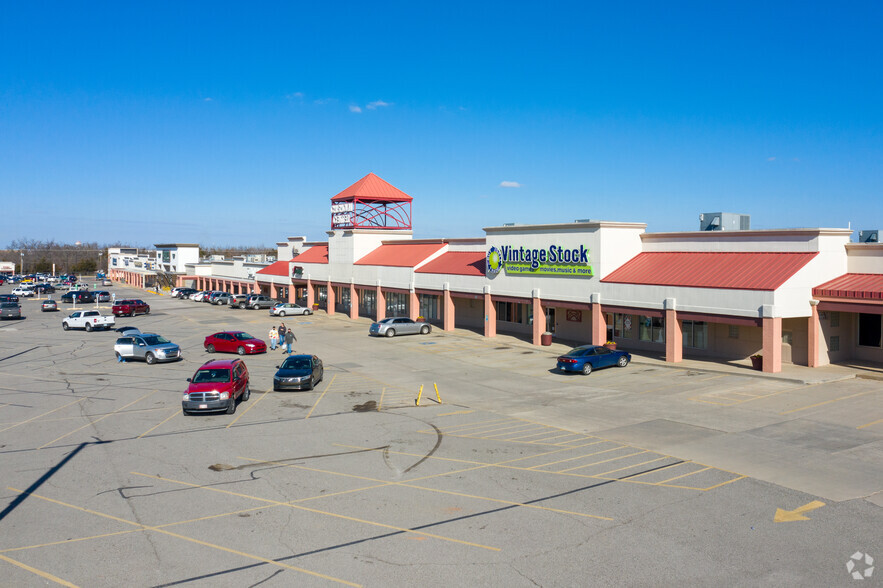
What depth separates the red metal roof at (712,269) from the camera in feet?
103

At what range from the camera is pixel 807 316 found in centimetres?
3156

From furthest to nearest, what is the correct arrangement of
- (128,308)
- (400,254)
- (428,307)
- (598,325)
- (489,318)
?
(128,308)
(400,254)
(428,307)
(489,318)
(598,325)

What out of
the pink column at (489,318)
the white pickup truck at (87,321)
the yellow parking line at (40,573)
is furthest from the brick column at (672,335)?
the white pickup truck at (87,321)

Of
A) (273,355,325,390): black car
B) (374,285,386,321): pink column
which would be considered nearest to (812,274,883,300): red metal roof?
(273,355,325,390): black car

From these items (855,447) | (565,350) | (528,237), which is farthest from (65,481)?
(528,237)

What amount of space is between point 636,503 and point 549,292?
92.8 ft

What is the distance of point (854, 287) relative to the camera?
3092 cm

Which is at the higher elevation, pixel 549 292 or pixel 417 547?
pixel 549 292

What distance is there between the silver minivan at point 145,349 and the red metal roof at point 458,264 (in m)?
21.5

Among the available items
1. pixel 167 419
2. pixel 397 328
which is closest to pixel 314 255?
pixel 397 328

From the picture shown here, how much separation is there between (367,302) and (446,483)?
51736mm

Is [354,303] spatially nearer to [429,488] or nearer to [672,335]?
[672,335]

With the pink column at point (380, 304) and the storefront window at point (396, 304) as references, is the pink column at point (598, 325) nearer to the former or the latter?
the pink column at point (380, 304)

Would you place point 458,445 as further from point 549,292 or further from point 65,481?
point 549,292
